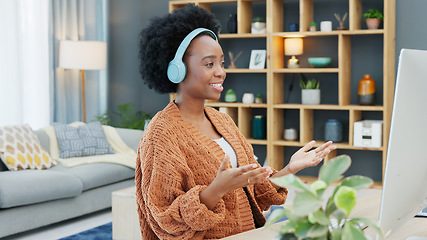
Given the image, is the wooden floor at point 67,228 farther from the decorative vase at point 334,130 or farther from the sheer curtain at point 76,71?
the decorative vase at point 334,130

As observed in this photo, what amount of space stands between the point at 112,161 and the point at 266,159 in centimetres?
172

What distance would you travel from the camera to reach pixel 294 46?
536 cm

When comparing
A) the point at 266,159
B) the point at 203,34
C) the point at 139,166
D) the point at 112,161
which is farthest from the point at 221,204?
the point at 266,159

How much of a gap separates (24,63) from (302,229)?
4.90m

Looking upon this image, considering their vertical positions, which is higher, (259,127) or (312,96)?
(312,96)

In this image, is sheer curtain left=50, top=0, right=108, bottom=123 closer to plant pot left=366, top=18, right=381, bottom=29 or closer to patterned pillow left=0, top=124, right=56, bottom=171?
patterned pillow left=0, top=124, right=56, bottom=171

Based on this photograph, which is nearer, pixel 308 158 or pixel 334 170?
pixel 334 170

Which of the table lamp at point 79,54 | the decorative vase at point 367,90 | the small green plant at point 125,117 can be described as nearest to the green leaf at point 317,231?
the decorative vase at point 367,90

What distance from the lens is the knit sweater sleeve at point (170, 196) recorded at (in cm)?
138

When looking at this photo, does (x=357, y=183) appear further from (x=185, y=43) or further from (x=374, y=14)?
(x=374, y=14)

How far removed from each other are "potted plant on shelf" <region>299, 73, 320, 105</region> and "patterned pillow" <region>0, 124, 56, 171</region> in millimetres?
2386

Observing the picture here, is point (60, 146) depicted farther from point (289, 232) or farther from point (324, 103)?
point (289, 232)

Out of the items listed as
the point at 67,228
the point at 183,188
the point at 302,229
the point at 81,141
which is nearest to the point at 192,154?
the point at 183,188

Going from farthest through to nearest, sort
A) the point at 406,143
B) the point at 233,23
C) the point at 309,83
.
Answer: the point at 233,23, the point at 309,83, the point at 406,143
